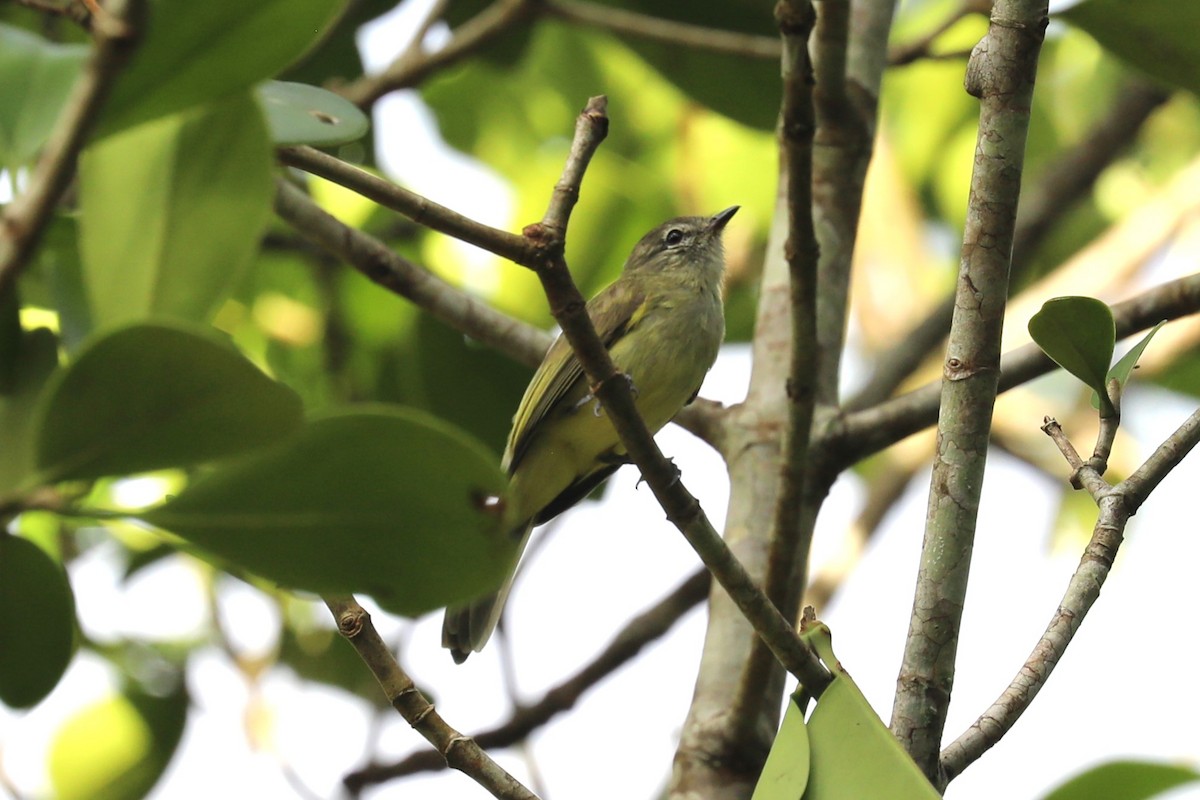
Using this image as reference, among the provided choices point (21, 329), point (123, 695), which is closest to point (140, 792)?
point (123, 695)

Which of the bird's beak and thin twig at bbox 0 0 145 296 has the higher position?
the bird's beak

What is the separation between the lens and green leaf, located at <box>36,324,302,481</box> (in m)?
1.03

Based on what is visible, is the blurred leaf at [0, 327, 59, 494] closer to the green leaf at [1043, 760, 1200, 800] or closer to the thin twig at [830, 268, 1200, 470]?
the green leaf at [1043, 760, 1200, 800]

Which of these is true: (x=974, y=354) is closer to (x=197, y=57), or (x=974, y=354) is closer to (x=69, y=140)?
(x=197, y=57)

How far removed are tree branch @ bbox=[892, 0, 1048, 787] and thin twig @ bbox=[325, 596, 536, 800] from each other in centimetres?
63

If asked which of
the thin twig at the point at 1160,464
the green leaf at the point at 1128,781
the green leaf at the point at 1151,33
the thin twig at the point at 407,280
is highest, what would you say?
the green leaf at the point at 1151,33

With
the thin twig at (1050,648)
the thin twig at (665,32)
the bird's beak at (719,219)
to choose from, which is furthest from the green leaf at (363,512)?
the bird's beak at (719,219)

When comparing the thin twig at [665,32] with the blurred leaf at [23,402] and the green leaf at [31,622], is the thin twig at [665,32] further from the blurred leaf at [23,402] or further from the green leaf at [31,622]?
the green leaf at [31,622]

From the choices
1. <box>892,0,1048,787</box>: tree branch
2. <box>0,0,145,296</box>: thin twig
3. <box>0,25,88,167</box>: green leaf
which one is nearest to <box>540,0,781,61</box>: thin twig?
<box>892,0,1048,787</box>: tree branch

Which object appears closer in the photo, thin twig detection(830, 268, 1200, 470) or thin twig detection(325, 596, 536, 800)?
thin twig detection(325, 596, 536, 800)

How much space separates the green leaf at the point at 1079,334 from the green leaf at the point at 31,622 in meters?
1.25

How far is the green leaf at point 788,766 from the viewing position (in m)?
1.52

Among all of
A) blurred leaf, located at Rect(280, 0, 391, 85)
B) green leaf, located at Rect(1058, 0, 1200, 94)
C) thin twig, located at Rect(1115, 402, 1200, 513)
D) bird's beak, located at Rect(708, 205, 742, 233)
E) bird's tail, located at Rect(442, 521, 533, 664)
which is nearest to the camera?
thin twig, located at Rect(1115, 402, 1200, 513)

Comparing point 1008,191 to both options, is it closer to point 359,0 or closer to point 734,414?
point 734,414
